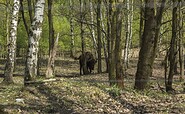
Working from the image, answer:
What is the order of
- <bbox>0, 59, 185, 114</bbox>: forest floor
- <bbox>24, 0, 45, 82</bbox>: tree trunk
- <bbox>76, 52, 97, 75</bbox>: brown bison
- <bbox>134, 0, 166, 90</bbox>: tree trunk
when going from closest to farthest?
<bbox>0, 59, 185, 114</bbox>: forest floor < <bbox>24, 0, 45, 82</bbox>: tree trunk < <bbox>134, 0, 166, 90</bbox>: tree trunk < <bbox>76, 52, 97, 75</bbox>: brown bison

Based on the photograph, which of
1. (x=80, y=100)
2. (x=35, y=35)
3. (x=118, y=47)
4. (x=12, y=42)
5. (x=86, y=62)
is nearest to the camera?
(x=80, y=100)

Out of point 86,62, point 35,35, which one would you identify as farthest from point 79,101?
point 86,62

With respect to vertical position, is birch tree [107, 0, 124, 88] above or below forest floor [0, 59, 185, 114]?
above

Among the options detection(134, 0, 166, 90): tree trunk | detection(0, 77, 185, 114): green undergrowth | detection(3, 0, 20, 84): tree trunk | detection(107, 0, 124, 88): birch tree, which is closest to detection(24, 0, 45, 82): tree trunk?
detection(0, 77, 185, 114): green undergrowth

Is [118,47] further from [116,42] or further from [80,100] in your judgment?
[80,100]

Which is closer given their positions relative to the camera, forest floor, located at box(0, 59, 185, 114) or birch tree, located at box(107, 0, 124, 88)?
forest floor, located at box(0, 59, 185, 114)

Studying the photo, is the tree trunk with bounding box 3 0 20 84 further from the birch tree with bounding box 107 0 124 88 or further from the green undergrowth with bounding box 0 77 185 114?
the green undergrowth with bounding box 0 77 185 114

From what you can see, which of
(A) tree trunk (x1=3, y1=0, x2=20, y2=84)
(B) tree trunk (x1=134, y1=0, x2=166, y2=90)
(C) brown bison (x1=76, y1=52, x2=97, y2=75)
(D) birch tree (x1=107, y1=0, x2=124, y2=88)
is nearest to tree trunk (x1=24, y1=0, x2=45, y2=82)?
(D) birch tree (x1=107, y1=0, x2=124, y2=88)

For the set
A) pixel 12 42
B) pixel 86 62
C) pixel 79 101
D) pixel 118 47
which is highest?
pixel 12 42

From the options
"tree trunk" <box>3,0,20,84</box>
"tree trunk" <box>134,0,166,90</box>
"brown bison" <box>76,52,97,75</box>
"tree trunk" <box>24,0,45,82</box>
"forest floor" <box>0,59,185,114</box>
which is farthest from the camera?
"brown bison" <box>76,52,97,75</box>

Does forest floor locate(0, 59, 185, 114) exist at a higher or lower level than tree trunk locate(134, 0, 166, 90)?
lower

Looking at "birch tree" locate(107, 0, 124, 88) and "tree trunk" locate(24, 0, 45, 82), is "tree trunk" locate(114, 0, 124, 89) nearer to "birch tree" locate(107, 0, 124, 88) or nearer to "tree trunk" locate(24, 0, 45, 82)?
"birch tree" locate(107, 0, 124, 88)

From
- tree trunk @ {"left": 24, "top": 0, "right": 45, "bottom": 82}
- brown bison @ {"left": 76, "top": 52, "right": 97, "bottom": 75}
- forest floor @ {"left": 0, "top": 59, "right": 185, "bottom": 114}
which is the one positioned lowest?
forest floor @ {"left": 0, "top": 59, "right": 185, "bottom": 114}

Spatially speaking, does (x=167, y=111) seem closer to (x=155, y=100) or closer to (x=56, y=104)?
(x=155, y=100)
